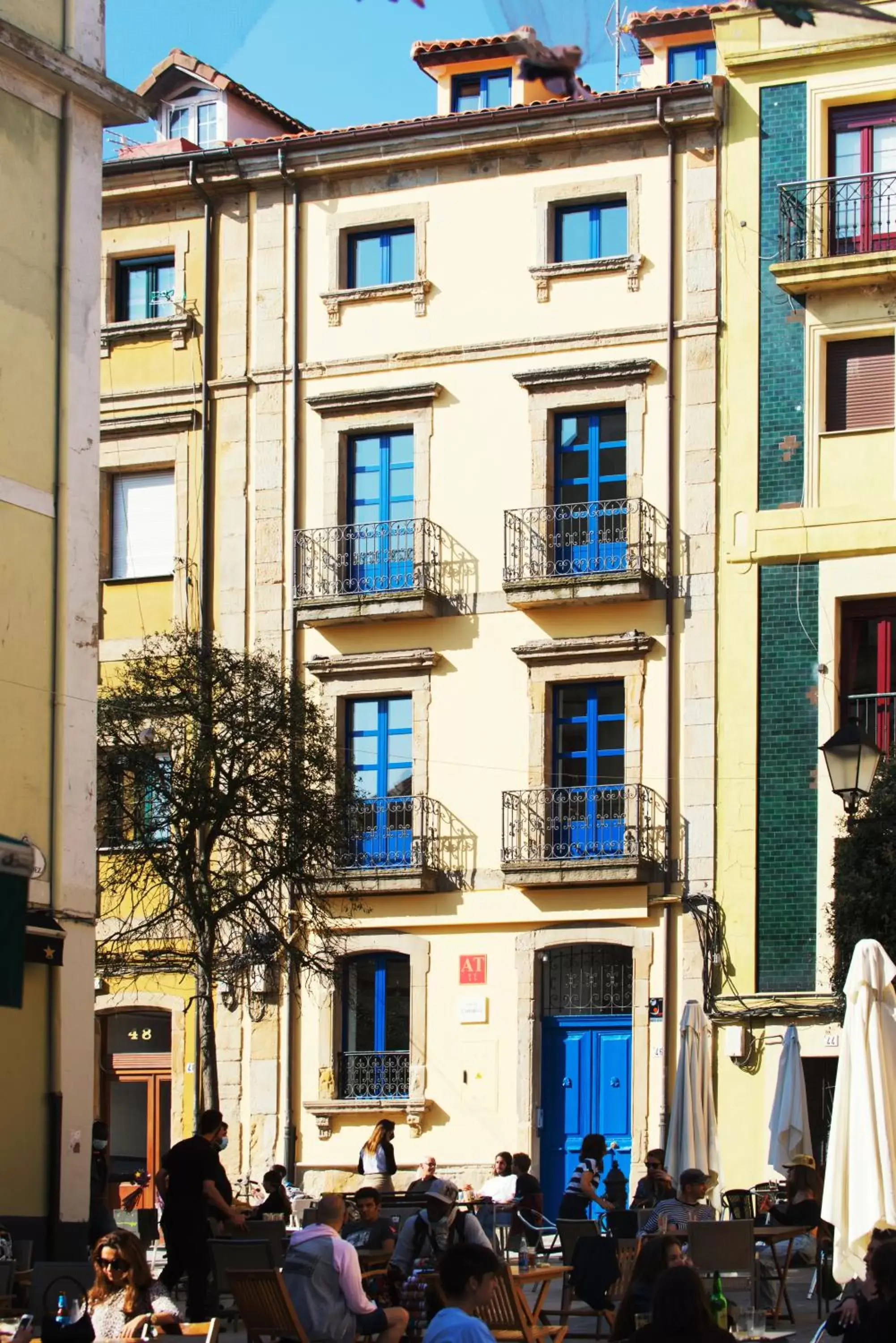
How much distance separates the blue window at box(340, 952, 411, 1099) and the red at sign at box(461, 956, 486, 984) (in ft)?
2.53

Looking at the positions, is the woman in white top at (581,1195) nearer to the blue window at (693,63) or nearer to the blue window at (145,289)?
the blue window at (145,289)

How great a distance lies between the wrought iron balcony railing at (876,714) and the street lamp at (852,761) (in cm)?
914

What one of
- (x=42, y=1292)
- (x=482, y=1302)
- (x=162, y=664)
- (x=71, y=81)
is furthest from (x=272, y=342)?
(x=482, y=1302)

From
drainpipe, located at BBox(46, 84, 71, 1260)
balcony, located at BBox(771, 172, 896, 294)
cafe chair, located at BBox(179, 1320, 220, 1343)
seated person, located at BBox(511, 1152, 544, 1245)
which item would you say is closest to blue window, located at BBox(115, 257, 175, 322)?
balcony, located at BBox(771, 172, 896, 294)

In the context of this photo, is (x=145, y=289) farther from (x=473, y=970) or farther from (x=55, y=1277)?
(x=55, y=1277)

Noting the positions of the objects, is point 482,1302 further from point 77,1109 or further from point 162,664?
point 162,664

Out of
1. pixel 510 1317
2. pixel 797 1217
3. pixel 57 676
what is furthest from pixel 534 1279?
pixel 57 676

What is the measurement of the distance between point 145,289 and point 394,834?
8.75m

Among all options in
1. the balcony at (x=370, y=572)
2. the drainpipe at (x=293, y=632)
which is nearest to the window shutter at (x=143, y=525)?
the drainpipe at (x=293, y=632)

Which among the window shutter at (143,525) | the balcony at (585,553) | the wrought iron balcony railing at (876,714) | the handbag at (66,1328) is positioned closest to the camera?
the handbag at (66,1328)

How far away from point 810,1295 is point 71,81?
1215cm

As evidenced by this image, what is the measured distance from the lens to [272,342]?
32.5 meters

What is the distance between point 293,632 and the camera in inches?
1241

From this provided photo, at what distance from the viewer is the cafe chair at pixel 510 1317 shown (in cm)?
1326
